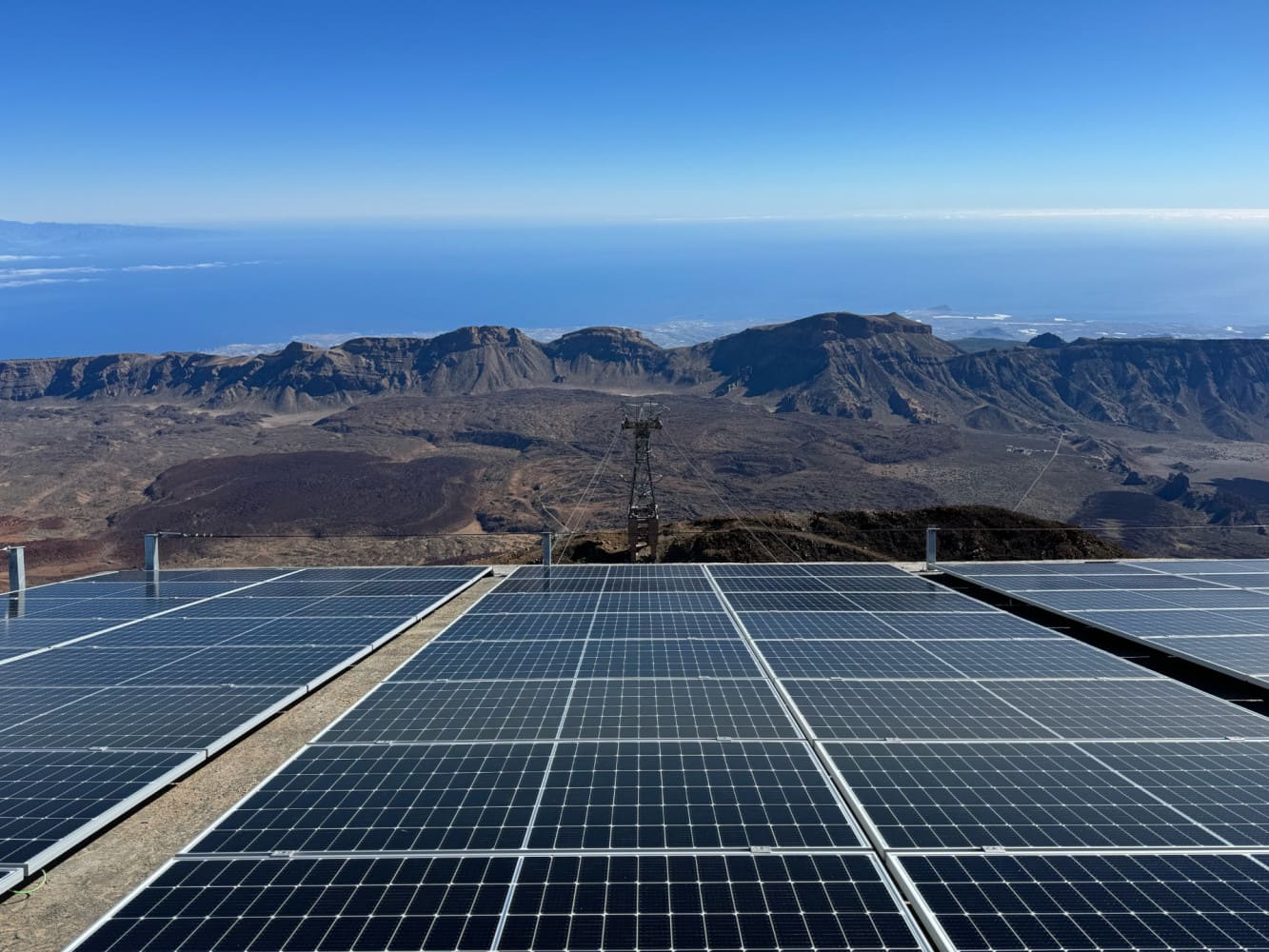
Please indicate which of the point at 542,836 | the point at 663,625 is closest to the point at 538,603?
the point at 663,625

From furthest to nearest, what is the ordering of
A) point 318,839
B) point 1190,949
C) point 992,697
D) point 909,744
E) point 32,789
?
point 992,697 < point 909,744 < point 32,789 < point 318,839 < point 1190,949

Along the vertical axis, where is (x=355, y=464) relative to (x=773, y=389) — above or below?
below

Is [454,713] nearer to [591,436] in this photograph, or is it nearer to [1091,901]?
[1091,901]

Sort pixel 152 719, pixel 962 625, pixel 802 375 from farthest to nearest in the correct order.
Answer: pixel 802 375, pixel 962 625, pixel 152 719

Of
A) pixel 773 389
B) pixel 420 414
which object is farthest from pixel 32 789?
pixel 773 389

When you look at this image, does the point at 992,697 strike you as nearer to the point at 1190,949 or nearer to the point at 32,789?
the point at 1190,949

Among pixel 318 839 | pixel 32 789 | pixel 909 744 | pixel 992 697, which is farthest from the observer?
pixel 992 697
